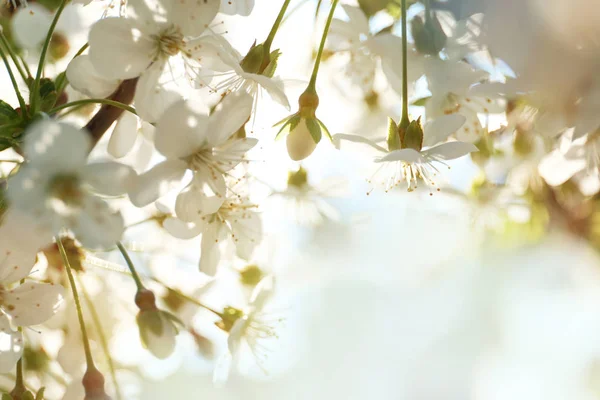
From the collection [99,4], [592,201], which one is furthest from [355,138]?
[592,201]

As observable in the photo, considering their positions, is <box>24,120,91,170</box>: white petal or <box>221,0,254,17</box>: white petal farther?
<box>221,0,254,17</box>: white petal

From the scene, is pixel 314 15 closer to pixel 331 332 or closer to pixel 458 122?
pixel 458 122

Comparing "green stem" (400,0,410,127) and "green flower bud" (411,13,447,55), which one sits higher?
"green flower bud" (411,13,447,55)

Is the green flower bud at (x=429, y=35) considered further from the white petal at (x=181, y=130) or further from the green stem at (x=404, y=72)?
the white petal at (x=181, y=130)

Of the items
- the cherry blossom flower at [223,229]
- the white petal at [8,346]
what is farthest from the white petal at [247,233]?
the white petal at [8,346]

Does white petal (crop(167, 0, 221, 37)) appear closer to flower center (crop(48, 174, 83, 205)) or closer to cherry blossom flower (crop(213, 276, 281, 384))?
flower center (crop(48, 174, 83, 205))

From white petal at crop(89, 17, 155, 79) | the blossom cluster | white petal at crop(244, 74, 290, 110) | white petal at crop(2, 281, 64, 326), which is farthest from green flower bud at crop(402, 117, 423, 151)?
white petal at crop(2, 281, 64, 326)

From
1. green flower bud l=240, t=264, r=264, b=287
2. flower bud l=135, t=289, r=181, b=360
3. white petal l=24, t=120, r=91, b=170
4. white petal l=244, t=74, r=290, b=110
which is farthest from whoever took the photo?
green flower bud l=240, t=264, r=264, b=287

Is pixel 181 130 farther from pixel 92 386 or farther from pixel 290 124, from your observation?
pixel 92 386

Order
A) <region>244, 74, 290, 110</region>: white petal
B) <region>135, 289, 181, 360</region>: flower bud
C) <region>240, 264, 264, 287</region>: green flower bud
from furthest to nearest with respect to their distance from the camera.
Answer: <region>240, 264, 264, 287</region>: green flower bud, <region>135, 289, 181, 360</region>: flower bud, <region>244, 74, 290, 110</region>: white petal
